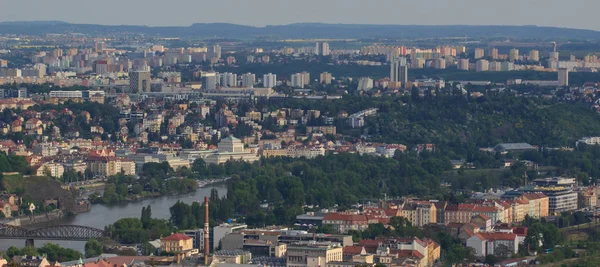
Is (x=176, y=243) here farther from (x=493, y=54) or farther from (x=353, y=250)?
(x=493, y=54)

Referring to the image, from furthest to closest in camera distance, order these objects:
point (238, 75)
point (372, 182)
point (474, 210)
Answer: point (238, 75) → point (372, 182) → point (474, 210)

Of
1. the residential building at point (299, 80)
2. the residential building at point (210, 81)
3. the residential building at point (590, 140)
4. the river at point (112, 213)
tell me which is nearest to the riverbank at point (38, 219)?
the river at point (112, 213)

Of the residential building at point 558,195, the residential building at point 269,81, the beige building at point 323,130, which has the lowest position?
the residential building at point 269,81

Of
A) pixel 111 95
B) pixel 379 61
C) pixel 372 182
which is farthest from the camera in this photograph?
pixel 379 61

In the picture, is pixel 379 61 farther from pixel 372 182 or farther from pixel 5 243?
pixel 5 243

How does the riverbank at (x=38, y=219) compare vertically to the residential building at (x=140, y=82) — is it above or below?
above

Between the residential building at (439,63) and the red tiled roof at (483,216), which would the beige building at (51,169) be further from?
the residential building at (439,63)

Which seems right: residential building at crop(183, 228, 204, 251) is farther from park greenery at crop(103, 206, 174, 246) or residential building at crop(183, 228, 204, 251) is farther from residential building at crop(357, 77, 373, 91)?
residential building at crop(357, 77, 373, 91)

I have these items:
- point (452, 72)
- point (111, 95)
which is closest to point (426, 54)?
point (452, 72)
